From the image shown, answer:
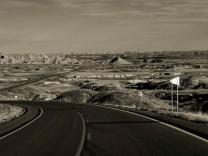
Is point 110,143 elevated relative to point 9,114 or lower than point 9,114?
elevated

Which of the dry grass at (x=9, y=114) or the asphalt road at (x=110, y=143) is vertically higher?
the asphalt road at (x=110, y=143)

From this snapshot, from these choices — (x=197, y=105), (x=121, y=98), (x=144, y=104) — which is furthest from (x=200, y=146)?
(x=121, y=98)

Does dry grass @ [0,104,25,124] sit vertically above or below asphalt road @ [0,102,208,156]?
below

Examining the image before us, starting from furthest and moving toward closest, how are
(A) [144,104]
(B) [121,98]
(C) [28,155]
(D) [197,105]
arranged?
(B) [121,98], (A) [144,104], (D) [197,105], (C) [28,155]

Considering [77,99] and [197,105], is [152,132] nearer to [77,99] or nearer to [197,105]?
[197,105]

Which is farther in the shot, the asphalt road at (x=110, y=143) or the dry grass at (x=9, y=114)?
the dry grass at (x=9, y=114)

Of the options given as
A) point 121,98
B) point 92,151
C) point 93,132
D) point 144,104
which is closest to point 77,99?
point 121,98

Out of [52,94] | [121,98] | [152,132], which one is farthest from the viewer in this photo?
[52,94]

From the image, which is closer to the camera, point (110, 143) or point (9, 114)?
point (110, 143)

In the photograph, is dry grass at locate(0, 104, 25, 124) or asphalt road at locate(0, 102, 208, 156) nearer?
asphalt road at locate(0, 102, 208, 156)

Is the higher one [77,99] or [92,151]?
[92,151]

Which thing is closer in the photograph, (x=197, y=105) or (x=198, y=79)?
Result: (x=197, y=105)
